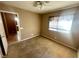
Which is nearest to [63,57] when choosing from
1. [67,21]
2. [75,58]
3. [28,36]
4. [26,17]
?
[75,58]

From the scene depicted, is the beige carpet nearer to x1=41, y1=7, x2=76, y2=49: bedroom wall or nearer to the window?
x1=41, y1=7, x2=76, y2=49: bedroom wall

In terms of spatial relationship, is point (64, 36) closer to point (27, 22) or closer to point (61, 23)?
point (61, 23)

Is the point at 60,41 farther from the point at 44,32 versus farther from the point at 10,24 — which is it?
the point at 10,24

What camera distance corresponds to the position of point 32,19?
5.24m

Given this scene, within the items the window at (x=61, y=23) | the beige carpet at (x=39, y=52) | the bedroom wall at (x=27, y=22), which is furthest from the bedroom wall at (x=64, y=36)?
the bedroom wall at (x=27, y=22)

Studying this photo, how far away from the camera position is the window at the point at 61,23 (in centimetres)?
335

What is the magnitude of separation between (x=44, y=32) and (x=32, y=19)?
1599mm

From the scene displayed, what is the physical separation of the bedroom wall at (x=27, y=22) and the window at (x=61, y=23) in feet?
4.57

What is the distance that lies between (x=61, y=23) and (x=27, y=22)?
2.43 m

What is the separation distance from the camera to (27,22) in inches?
187

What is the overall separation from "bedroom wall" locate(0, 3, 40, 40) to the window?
1.39 metres

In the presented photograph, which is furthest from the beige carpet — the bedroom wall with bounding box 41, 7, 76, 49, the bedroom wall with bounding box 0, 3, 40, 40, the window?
the bedroom wall with bounding box 0, 3, 40, 40

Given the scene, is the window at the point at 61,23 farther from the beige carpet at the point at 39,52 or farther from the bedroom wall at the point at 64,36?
the beige carpet at the point at 39,52

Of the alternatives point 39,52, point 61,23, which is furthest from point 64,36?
point 39,52
